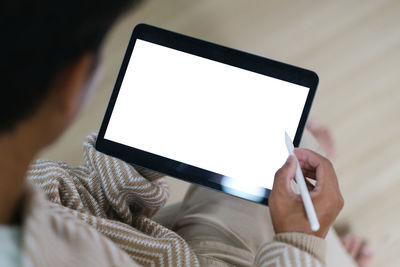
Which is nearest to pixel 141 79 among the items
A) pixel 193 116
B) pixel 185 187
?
pixel 193 116

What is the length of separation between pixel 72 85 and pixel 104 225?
31cm

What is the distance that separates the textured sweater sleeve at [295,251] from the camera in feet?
1.50

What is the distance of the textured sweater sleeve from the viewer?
456 mm

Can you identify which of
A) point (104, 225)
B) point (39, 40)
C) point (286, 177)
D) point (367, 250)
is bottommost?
point (367, 250)

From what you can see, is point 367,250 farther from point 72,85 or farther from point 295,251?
point 72,85

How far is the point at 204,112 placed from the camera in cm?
57

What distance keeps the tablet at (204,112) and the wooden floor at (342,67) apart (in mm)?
428

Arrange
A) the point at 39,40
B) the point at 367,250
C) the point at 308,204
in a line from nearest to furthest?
1. the point at 39,40
2. the point at 308,204
3. the point at 367,250

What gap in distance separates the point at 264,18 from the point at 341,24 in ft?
0.70

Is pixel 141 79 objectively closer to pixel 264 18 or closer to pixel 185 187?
pixel 185 187

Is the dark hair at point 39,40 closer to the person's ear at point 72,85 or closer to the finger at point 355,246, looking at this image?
the person's ear at point 72,85

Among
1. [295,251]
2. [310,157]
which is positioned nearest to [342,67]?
[310,157]

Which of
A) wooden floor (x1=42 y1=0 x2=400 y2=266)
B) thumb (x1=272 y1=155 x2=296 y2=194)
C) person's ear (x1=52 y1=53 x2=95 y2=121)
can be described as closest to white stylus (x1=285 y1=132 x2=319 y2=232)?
thumb (x1=272 y1=155 x2=296 y2=194)

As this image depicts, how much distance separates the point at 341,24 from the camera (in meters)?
1.07
